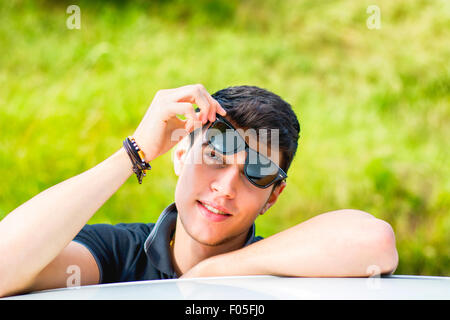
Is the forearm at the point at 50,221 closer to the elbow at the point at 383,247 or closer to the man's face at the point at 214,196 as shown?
the man's face at the point at 214,196

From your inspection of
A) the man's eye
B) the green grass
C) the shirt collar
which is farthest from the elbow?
the green grass

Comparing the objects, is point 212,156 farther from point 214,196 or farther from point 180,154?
point 180,154

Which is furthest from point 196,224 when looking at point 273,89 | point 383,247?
point 273,89

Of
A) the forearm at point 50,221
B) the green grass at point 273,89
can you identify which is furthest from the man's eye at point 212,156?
the green grass at point 273,89

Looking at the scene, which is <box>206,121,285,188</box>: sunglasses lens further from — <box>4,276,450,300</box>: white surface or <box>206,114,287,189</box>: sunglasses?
<box>4,276,450,300</box>: white surface

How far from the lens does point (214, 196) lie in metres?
1.44

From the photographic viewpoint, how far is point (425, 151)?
471 centimetres

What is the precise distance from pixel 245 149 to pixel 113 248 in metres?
0.52

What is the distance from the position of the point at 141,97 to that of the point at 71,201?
3.74 metres

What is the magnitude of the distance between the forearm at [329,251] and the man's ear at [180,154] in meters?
0.45

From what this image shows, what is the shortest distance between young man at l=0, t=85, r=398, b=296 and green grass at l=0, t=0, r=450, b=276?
261cm

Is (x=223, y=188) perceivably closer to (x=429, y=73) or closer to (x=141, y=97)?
(x=141, y=97)

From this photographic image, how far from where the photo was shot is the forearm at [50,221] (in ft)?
3.87

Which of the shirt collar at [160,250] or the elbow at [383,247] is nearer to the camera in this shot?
the elbow at [383,247]
